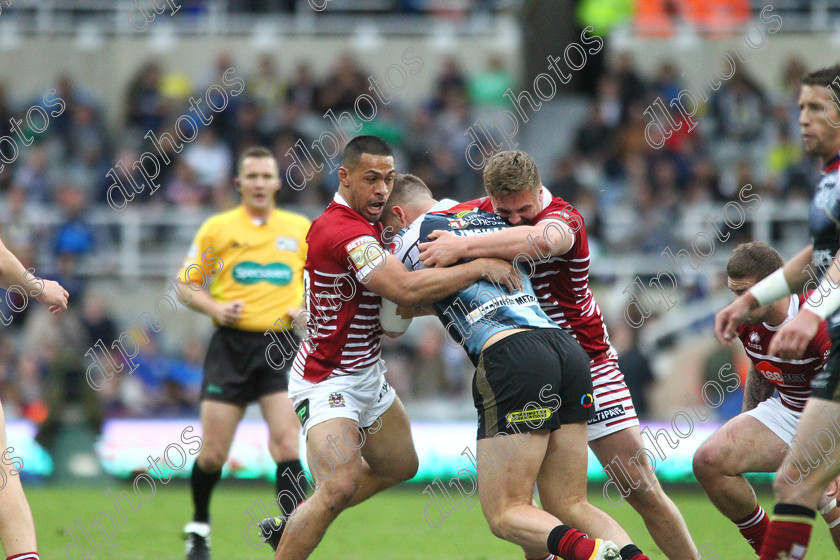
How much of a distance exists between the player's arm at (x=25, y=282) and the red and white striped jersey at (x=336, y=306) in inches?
54.6

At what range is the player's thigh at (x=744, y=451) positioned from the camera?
5.88 metres

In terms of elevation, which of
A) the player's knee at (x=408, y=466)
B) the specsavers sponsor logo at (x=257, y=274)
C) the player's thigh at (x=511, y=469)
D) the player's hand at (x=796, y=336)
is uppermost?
the specsavers sponsor logo at (x=257, y=274)

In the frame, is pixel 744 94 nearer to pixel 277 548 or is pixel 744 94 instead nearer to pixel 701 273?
pixel 701 273

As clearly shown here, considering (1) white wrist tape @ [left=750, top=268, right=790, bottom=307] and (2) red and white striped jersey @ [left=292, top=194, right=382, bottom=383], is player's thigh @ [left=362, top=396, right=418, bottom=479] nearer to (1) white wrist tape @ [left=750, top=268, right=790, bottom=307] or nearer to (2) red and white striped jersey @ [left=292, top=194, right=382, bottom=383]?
(2) red and white striped jersey @ [left=292, top=194, right=382, bottom=383]

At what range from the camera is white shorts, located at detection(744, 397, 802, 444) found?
5.90m

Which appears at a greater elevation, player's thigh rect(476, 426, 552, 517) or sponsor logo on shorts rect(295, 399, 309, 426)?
sponsor logo on shorts rect(295, 399, 309, 426)

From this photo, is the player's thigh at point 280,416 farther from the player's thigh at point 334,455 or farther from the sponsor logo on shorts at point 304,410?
the player's thigh at point 334,455

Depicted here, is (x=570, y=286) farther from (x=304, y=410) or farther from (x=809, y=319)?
(x=304, y=410)

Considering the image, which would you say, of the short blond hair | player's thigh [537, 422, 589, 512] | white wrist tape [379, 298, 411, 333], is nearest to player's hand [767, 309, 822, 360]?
player's thigh [537, 422, 589, 512]

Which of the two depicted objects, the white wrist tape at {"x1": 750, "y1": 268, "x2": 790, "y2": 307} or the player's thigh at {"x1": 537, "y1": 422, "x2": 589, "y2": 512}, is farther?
the player's thigh at {"x1": 537, "y1": 422, "x2": 589, "y2": 512}

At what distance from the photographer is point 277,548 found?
5.78 meters

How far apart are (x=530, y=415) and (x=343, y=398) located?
3.94 feet

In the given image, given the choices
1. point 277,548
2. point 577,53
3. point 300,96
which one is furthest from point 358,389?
point 577,53

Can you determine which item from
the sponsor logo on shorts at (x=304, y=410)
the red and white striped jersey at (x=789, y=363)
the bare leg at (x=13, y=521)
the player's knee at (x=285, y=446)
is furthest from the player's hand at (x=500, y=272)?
the player's knee at (x=285, y=446)
